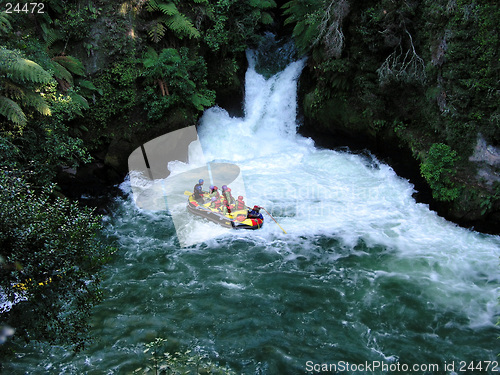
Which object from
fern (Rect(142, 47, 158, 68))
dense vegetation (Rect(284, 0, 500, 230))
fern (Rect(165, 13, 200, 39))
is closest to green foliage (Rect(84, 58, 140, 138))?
fern (Rect(142, 47, 158, 68))

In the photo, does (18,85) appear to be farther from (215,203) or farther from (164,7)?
(164,7)

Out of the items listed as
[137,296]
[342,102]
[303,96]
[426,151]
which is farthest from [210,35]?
[137,296]

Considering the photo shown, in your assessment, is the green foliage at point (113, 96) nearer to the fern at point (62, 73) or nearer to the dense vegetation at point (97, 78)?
the dense vegetation at point (97, 78)

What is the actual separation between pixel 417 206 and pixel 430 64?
4.11 meters

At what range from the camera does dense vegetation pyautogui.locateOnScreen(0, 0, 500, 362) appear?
31.4ft

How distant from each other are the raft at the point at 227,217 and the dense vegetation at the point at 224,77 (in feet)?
11.4

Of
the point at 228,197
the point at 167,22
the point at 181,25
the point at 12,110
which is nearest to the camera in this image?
the point at 12,110

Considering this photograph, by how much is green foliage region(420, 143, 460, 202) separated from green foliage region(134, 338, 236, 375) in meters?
7.54

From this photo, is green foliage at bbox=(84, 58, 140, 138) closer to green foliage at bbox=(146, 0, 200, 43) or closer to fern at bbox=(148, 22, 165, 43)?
fern at bbox=(148, 22, 165, 43)

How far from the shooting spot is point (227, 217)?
10.6 meters

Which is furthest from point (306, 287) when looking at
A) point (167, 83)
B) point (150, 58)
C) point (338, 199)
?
point (150, 58)

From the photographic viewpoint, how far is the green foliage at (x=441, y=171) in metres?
10.3

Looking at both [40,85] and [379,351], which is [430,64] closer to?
[379,351]

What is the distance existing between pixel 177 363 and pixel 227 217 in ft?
15.3
